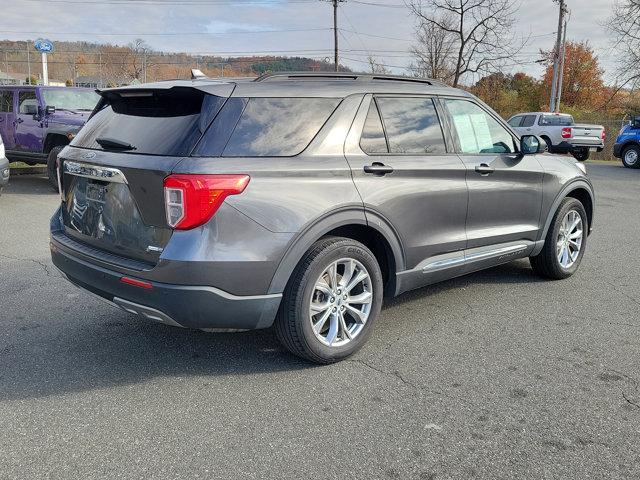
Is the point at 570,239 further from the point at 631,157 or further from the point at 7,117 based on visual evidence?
the point at 631,157

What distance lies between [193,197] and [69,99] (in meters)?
10.3

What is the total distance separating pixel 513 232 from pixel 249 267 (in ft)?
8.89

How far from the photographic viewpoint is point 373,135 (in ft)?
12.6

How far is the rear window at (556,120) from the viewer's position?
22.6 metres

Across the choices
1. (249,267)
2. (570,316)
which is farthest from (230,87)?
(570,316)

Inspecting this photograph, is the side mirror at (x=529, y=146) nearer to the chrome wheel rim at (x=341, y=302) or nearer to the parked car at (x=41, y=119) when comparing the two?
the chrome wheel rim at (x=341, y=302)

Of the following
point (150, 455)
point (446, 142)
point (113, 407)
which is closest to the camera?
point (150, 455)

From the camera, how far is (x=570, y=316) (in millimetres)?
4551

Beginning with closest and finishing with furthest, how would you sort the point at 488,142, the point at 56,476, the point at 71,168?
the point at 56,476
the point at 71,168
the point at 488,142

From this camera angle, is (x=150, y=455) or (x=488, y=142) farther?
(x=488, y=142)

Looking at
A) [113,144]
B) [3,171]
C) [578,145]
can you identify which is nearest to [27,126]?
[3,171]

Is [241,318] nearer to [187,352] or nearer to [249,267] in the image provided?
[249,267]

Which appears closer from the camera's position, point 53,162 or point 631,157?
point 53,162

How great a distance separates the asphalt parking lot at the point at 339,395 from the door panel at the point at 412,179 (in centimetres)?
71
